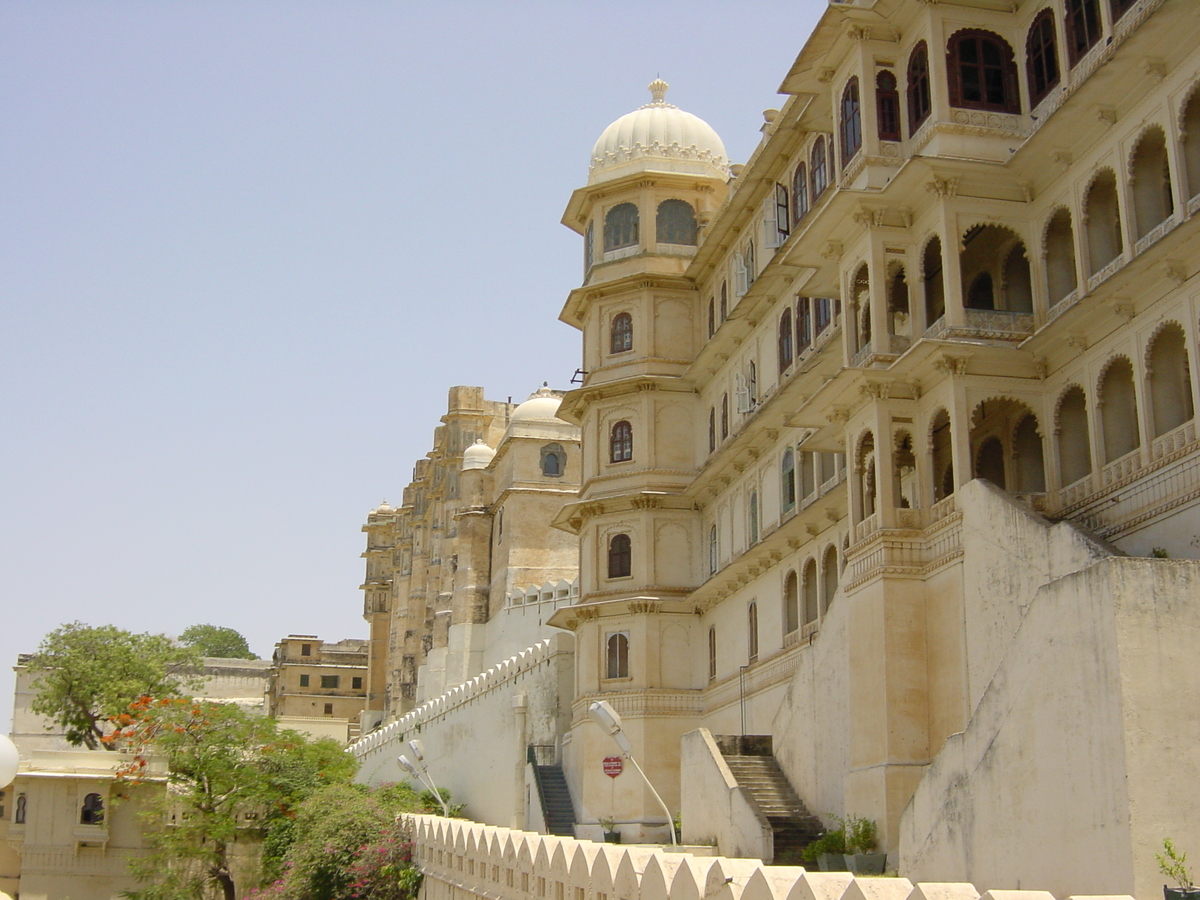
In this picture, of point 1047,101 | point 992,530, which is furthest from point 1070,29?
point 992,530

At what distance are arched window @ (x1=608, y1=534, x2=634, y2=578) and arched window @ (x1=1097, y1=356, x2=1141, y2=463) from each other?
19.2m

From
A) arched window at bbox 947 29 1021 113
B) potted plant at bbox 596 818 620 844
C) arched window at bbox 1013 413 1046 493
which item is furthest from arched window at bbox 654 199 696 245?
arched window at bbox 1013 413 1046 493

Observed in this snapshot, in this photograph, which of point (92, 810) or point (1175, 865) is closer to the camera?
point (1175, 865)

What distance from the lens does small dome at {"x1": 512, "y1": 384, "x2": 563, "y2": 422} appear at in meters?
63.1

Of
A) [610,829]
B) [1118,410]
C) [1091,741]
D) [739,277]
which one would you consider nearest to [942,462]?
[1118,410]

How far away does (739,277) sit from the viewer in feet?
123

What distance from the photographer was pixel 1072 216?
2289 cm

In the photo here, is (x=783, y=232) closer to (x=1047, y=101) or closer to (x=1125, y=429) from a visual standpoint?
(x=1047, y=101)

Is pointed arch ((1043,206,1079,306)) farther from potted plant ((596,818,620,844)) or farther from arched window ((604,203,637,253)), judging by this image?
arched window ((604,203,637,253))

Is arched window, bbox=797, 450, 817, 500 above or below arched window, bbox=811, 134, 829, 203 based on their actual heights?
below

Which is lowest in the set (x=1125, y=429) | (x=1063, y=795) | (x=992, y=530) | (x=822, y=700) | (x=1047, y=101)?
(x=1063, y=795)

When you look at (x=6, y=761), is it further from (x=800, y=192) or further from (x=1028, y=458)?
(x=800, y=192)

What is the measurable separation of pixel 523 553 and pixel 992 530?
1639 inches

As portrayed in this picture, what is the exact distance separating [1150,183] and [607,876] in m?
11.9
